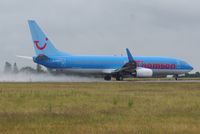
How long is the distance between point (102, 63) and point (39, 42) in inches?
376

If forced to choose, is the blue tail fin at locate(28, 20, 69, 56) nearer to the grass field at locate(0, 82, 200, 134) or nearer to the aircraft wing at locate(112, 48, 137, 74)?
the aircraft wing at locate(112, 48, 137, 74)

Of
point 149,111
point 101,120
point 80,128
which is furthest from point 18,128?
point 149,111

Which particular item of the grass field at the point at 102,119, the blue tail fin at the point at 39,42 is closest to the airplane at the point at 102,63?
A: the blue tail fin at the point at 39,42

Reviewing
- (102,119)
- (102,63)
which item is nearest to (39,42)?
(102,63)

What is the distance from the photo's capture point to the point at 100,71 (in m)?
71.9

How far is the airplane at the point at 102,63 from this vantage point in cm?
6881

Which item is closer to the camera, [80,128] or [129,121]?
[80,128]

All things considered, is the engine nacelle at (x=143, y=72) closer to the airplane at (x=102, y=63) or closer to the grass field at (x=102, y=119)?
the airplane at (x=102, y=63)

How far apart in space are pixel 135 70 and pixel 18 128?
55648 mm

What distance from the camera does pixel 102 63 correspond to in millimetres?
71312

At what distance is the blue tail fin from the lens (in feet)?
226

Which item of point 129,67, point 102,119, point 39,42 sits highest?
point 39,42

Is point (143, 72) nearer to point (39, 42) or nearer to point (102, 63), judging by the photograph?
point (102, 63)

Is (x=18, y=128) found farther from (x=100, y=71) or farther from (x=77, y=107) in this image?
(x=100, y=71)
